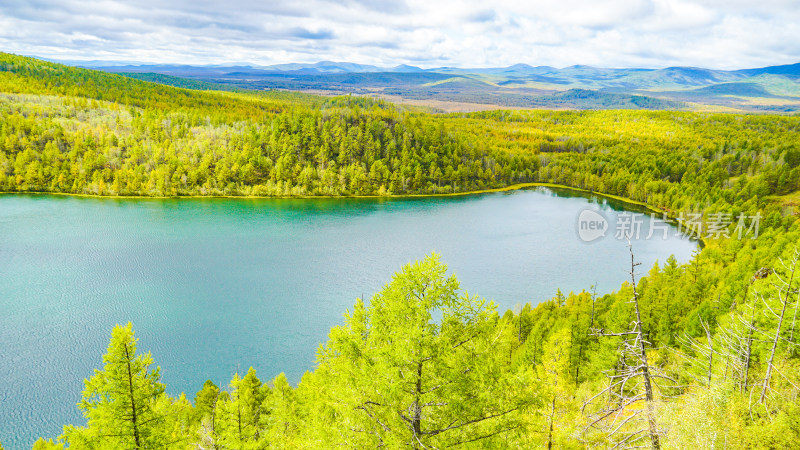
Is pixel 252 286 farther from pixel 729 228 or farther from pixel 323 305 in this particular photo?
pixel 729 228

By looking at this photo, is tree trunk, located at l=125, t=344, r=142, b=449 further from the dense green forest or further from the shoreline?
the shoreline

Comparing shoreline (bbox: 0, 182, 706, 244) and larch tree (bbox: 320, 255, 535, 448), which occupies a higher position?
larch tree (bbox: 320, 255, 535, 448)

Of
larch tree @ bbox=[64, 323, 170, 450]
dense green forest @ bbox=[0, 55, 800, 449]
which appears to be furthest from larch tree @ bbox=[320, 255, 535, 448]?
larch tree @ bbox=[64, 323, 170, 450]

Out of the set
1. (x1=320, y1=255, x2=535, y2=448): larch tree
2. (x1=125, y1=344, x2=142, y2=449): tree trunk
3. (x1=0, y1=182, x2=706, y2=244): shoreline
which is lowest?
(x1=0, y1=182, x2=706, y2=244): shoreline

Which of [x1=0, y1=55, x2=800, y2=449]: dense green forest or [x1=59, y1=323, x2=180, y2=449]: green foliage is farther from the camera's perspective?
[x1=59, y1=323, x2=180, y2=449]: green foliage

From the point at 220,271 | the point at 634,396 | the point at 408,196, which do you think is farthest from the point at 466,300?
the point at 408,196

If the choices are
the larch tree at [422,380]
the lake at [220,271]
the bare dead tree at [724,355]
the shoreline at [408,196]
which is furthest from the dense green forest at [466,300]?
the lake at [220,271]

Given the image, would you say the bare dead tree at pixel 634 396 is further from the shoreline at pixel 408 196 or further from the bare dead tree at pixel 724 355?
the shoreline at pixel 408 196
